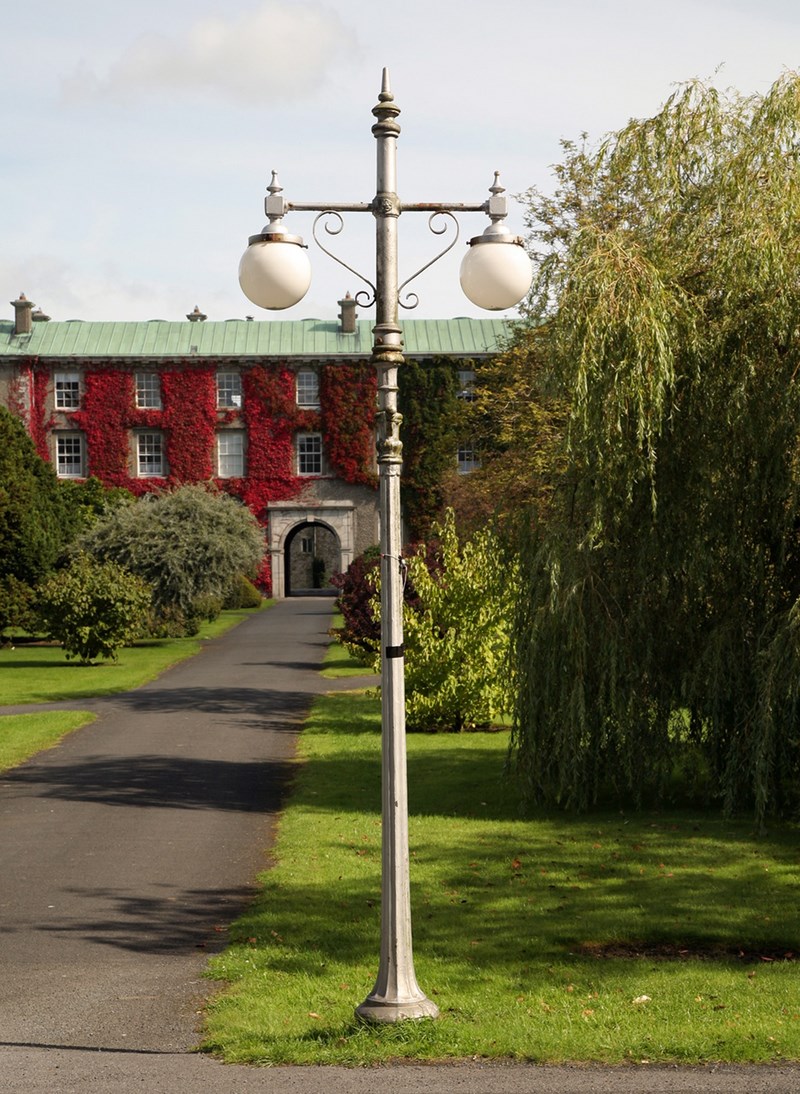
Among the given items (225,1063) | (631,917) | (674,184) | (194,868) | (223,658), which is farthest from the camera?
(223,658)

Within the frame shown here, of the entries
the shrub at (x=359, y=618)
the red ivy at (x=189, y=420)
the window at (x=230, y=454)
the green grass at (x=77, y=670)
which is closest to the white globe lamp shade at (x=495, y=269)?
the shrub at (x=359, y=618)

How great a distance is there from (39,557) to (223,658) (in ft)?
24.5

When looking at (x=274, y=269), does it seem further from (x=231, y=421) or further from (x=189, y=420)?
(x=231, y=421)

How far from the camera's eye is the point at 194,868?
13.5 meters

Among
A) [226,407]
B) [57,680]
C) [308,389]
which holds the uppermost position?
[308,389]

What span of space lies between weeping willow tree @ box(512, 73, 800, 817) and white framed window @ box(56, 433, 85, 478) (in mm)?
54110

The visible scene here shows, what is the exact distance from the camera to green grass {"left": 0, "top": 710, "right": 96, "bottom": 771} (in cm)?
2183

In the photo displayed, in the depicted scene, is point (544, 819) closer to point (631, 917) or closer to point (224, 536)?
point (631, 917)

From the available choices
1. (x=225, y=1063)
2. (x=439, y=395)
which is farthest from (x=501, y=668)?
(x=439, y=395)

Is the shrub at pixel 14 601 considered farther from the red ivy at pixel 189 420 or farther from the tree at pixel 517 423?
the red ivy at pixel 189 420

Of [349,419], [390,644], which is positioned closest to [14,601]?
[349,419]

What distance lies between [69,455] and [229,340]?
10.0 metres

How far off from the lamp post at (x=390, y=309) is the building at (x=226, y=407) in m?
58.2

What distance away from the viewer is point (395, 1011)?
315 inches
